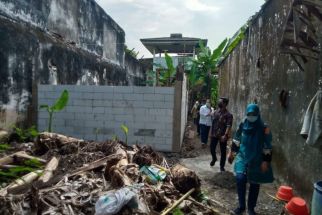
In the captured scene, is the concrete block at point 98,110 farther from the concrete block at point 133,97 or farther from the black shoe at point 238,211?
the black shoe at point 238,211

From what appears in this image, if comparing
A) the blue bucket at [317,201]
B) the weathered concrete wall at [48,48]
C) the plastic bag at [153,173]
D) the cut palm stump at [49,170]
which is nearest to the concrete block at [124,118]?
the weathered concrete wall at [48,48]

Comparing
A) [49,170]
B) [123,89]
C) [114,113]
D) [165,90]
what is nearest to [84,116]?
[114,113]

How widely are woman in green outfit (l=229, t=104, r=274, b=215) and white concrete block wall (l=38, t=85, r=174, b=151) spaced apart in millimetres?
3727

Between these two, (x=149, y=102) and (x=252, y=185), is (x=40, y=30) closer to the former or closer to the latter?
(x=149, y=102)

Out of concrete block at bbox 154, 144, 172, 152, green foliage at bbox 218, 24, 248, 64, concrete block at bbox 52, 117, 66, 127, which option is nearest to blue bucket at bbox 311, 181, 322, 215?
concrete block at bbox 154, 144, 172, 152

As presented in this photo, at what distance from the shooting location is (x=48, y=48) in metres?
9.85

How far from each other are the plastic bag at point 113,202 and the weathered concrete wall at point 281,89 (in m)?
2.43

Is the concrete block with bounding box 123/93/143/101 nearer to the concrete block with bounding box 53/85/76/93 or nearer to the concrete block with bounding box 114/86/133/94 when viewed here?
the concrete block with bounding box 114/86/133/94

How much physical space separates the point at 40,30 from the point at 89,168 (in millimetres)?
6465

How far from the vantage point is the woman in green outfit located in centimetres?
464

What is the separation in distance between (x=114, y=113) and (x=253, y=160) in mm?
4826

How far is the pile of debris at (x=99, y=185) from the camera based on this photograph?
3775 millimetres

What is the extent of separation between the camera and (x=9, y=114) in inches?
318

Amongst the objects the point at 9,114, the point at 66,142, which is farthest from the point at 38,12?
the point at 66,142
